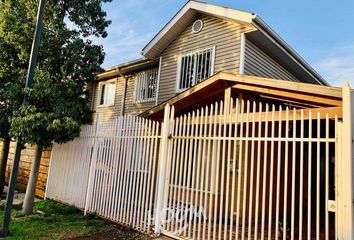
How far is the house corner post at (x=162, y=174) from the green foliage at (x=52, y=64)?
2.91 meters

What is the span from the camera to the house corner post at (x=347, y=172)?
385 cm

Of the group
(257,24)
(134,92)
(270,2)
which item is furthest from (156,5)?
(257,24)

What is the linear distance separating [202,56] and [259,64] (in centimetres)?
196

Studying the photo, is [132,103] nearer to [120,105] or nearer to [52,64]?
[120,105]

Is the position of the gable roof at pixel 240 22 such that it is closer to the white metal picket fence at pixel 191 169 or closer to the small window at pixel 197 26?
the small window at pixel 197 26

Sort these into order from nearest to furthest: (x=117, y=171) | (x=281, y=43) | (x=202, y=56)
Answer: (x=117, y=171) → (x=281, y=43) → (x=202, y=56)

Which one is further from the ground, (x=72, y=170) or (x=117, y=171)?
(x=117, y=171)

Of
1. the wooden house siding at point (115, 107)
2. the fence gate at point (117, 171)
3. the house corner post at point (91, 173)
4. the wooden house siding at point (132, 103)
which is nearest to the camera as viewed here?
the fence gate at point (117, 171)

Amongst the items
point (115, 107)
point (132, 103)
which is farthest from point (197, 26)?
point (115, 107)

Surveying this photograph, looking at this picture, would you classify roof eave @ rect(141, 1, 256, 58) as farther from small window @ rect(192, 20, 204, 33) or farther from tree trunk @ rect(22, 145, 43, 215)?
tree trunk @ rect(22, 145, 43, 215)

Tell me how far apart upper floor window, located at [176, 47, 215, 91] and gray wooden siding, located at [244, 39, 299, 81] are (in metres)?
1.16

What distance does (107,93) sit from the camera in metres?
15.2

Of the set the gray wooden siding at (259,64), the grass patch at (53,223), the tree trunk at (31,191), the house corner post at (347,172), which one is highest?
the gray wooden siding at (259,64)

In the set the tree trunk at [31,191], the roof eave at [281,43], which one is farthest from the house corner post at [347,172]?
the tree trunk at [31,191]
